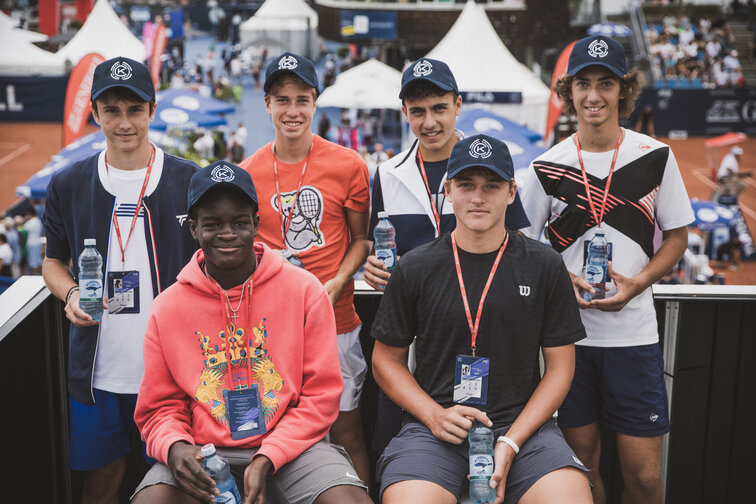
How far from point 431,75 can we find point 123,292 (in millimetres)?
1717

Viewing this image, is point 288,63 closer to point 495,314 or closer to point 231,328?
point 231,328

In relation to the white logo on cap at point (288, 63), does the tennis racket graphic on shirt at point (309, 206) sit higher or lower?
lower

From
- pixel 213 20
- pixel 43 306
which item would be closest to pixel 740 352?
pixel 43 306

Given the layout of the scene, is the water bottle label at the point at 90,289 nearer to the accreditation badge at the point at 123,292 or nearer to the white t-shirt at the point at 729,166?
the accreditation badge at the point at 123,292

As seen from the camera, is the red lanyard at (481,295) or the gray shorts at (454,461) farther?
the red lanyard at (481,295)

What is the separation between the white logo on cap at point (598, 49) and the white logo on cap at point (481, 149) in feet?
2.53

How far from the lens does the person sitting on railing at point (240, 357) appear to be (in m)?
2.85

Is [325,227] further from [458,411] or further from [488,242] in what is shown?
[458,411]

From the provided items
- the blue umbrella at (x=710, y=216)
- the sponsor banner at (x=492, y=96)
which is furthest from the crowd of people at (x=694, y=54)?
the blue umbrella at (x=710, y=216)

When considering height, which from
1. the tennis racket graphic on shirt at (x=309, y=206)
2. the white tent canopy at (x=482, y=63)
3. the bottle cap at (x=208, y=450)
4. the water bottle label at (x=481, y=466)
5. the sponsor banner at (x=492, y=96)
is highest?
the white tent canopy at (x=482, y=63)

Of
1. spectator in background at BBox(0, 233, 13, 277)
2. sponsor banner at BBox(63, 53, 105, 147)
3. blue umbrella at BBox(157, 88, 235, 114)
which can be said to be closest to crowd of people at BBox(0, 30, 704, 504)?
sponsor banner at BBox(63, 53, 105, 147)

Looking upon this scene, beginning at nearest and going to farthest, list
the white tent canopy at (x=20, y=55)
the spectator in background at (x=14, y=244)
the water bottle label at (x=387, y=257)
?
the water bottle label at (x=387, y=257)
the spectator in background at (x=14, y=244)
the white tent canopy at (x=20, y=55)

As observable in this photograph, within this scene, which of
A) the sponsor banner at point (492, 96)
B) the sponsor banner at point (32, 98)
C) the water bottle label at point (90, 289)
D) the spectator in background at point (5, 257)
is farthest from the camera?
the sponsor banner at point (32, 98)

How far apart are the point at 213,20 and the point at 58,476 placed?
48.1 meters
